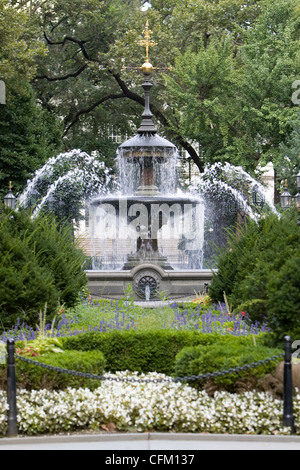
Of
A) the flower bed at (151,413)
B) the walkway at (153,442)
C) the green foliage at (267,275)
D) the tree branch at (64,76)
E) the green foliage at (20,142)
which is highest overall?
the tree branch at (64,76)

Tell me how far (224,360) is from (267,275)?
2.00 meters

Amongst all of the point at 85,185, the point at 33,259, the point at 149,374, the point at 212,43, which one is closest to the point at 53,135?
the point at 85,185

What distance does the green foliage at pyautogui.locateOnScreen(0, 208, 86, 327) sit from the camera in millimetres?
10961

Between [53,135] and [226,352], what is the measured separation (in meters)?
30.0

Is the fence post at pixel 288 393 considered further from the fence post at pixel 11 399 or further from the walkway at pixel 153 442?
the fence post at pixel 11 399

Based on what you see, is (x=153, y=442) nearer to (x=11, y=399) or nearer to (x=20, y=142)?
(x=11, y=399)

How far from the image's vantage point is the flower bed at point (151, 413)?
304 inches

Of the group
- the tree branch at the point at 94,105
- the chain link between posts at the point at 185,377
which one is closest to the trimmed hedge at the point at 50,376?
the chain link between posts at the point at 185,377

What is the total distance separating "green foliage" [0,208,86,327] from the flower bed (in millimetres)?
3023

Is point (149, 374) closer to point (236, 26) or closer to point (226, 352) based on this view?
point (226, 352)

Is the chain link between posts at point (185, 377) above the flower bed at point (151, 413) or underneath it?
above

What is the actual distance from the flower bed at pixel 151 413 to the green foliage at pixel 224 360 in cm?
20

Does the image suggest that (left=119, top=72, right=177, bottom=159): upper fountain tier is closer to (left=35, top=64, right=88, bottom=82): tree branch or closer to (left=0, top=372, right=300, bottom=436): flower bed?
(left=0, top=372, right=300, bottom=436): flower bed

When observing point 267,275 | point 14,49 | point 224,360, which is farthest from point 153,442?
point 14,49
